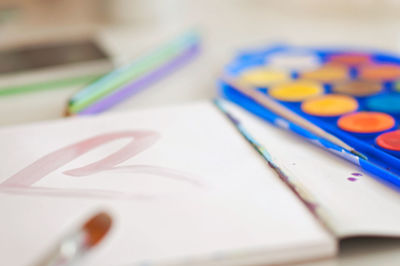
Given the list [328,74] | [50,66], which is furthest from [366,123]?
[50,66]

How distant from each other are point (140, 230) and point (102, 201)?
1.8 inches

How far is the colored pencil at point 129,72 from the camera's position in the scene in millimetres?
511

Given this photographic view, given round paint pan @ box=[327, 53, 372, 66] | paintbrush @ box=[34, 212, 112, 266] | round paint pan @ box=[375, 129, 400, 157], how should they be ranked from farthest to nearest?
round paint pan @ box=[327, 53, 372, 66]
round paint pan @ box=[375, 129, 400, 157]
paintbrush @ box=[34, 212, 112, 266]

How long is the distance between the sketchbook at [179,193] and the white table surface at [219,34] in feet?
0.47

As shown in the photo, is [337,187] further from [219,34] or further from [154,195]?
[219,34]

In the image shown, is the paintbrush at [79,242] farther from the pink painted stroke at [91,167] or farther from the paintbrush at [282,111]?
the paintbrush at [282,111]

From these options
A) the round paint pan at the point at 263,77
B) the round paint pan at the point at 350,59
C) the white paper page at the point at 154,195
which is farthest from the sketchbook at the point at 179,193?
the round paint pan at the point at 350,59

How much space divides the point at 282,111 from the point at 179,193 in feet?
0.58

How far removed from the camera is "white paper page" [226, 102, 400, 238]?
308mm

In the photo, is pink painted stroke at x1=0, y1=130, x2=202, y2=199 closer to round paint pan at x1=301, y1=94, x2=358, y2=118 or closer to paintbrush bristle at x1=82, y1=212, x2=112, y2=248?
paintbrush bristle at x1=82, y1=212, x2=112, y2=248

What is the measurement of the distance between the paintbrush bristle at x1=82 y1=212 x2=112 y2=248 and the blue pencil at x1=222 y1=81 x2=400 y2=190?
0.20 meters

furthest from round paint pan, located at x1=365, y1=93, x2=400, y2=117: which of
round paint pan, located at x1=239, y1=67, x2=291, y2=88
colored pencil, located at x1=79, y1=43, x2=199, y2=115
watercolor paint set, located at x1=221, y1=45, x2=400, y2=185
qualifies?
colored pencil, located at x1=79, y1=43, x2=199, y2=115

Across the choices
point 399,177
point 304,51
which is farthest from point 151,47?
point 399,177

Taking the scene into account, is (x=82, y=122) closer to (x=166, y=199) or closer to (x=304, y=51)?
(x=166, y=199)
